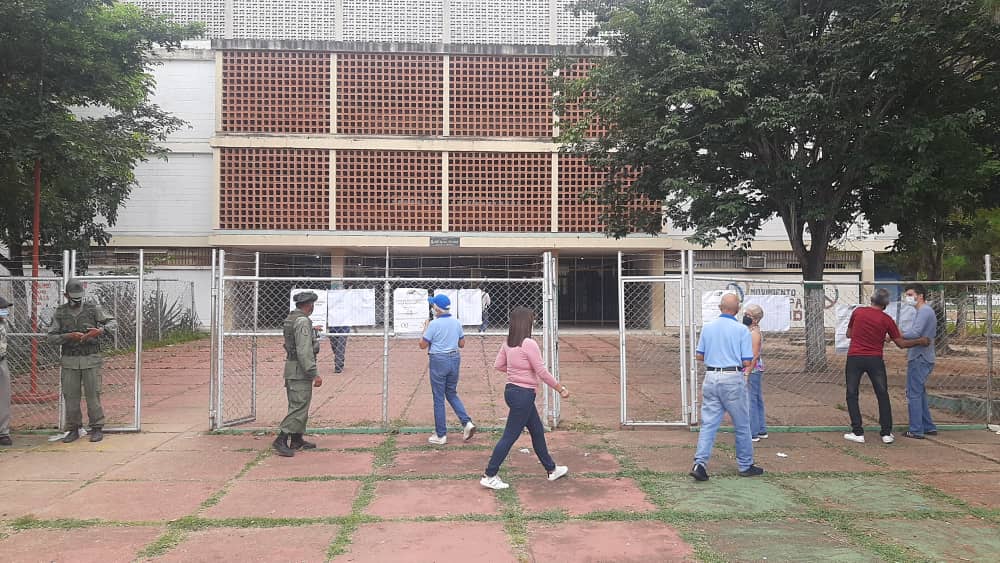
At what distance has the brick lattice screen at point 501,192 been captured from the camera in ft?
83.1

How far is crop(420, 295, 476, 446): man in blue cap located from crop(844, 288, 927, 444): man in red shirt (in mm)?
4277

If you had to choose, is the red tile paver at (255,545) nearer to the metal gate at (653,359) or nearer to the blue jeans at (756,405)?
the metal gate at (653,359)

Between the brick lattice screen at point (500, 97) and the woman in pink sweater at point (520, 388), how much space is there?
1989 cm

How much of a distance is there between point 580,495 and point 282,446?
3215 millimetres

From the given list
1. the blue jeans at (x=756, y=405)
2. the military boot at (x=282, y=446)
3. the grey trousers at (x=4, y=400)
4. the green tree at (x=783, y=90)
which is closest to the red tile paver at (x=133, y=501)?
the military boot at (x=282, y=446)

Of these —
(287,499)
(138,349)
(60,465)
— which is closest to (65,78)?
(138,349)

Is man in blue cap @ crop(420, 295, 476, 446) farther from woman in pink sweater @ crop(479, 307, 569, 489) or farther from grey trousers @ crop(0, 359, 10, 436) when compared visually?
grey trousers @ crop(0, 359, 10, 436)

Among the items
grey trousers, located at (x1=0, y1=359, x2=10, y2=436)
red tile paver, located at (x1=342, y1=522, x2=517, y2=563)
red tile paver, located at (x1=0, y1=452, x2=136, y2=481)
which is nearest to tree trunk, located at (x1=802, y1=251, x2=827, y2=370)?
red tile paver, located at (x1=342, y1=522, x2=517, y2=563)

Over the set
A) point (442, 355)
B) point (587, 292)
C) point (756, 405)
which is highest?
point (587, 292)

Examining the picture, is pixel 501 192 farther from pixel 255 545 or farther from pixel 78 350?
pixel 255 545

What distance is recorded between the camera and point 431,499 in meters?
5.87

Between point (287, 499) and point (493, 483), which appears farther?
point (493, 483)

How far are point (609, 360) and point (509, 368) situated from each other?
11.5 metres

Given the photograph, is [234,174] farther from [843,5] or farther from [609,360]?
[843,5]
